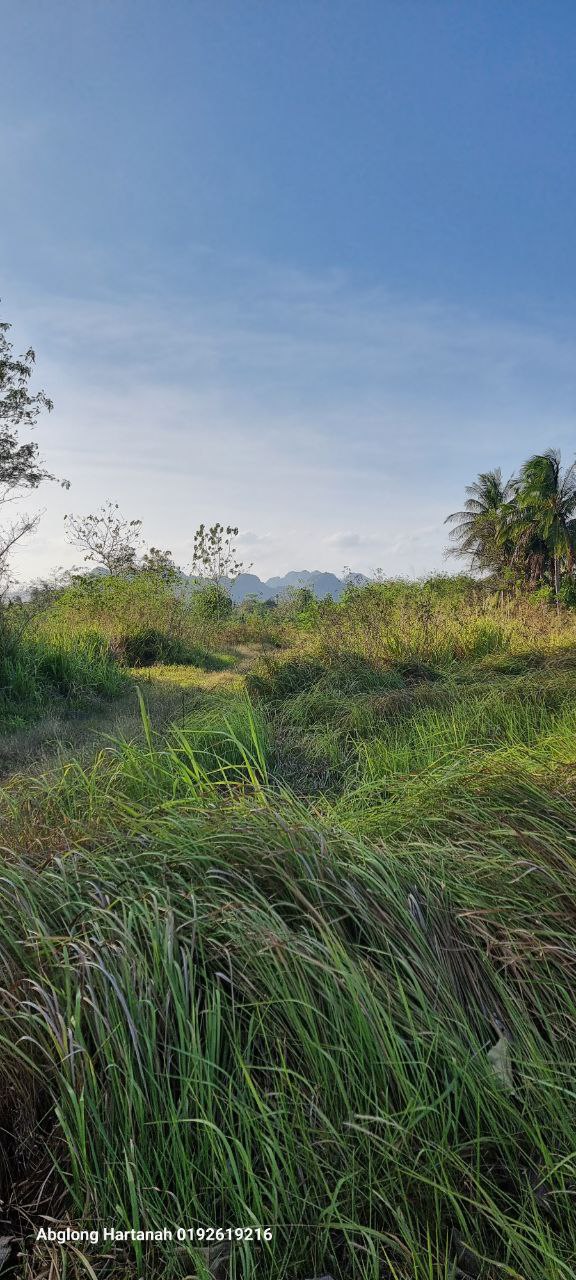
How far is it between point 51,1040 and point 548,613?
12.3 m

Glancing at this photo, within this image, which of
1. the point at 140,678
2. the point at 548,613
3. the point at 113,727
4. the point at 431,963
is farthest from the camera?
the point at 548,613

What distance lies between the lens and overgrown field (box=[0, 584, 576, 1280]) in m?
1.14

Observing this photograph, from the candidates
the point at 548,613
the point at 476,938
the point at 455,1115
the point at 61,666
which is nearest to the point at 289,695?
the point at 61,666

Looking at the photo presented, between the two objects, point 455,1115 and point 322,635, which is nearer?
point 455,1115

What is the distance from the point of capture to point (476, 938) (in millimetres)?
1668

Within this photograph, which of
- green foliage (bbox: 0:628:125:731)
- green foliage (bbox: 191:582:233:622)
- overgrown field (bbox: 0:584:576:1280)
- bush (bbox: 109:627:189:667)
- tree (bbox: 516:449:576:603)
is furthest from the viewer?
tree (bbox: 516:449:576:603)

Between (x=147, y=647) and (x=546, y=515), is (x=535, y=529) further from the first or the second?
(x=147, y=647)

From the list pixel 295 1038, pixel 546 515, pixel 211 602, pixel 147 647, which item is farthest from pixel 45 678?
pixel 546 515

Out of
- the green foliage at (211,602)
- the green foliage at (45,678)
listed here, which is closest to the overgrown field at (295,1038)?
the green foliage at (45,678)

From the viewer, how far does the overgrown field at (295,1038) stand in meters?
1.14

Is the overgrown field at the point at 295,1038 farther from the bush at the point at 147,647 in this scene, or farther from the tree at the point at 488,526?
the tree at the point at 488,526

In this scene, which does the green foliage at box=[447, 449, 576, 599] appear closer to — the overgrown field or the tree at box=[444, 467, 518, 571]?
the tree at box=[444, 467, 518, 571]

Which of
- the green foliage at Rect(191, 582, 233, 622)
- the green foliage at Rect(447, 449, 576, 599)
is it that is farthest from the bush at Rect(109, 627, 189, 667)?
the green foliage at Rect(447, 449, 576, 599)

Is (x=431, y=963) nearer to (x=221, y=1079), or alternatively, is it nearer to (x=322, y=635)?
(x=221, y=1079)
